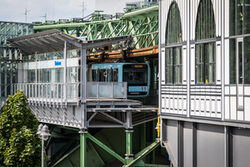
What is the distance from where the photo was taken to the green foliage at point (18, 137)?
2405cm

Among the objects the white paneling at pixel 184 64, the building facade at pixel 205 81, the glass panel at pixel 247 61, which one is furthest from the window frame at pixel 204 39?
the glass panel at pixel 247 61

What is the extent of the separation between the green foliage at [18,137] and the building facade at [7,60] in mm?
14725

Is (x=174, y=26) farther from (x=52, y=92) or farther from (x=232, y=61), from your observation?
(x=52, y=92)

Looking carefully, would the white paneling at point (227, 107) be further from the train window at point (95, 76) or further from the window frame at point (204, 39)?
the train window at point (95, 76)

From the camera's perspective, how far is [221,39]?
1814cm

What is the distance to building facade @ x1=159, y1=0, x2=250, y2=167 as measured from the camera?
1731 cm

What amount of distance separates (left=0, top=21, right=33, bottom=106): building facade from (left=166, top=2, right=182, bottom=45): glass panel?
71.3 ft

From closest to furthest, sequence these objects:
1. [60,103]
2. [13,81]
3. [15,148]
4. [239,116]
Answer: [239,116] → [15,148] → [60,103] → [13,81]

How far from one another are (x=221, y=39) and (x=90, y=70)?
2463cm

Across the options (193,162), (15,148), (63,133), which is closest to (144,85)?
(63,133)

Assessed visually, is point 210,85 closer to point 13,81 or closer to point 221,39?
point 221,39

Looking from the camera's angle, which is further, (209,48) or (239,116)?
(209,48)

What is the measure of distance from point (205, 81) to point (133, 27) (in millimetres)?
27300

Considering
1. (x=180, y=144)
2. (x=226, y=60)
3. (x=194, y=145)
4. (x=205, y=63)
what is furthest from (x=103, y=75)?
(x=226, y=60)
